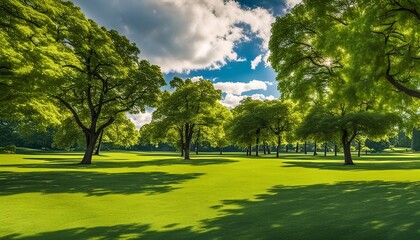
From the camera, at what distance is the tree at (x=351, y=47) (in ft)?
48.2

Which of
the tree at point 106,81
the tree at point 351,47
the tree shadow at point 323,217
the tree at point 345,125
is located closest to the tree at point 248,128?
the tree at point 345,125

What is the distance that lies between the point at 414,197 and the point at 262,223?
8200 mm

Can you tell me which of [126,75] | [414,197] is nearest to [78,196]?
[414,197]

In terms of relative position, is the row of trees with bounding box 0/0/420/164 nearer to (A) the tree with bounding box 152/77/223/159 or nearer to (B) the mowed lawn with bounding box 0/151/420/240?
(A) the tree with bounding box 152/77/223/159

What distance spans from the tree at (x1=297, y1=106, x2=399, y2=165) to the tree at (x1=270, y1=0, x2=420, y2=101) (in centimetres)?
1955

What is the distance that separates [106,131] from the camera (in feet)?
240

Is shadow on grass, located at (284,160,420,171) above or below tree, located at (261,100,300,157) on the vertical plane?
below

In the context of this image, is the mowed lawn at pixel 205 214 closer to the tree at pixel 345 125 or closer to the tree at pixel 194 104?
the tree at pixel 345 125

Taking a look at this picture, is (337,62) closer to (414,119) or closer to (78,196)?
(414,119)

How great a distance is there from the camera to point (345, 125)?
4206 centimetres

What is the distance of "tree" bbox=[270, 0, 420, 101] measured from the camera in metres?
14.7

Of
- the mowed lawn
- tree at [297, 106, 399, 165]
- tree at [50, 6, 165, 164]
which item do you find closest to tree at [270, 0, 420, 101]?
the mowed lawn

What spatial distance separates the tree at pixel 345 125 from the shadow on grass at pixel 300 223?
3135cm

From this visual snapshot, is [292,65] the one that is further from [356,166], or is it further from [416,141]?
[416,141]
